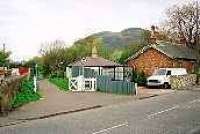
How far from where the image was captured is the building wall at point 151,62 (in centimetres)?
5478

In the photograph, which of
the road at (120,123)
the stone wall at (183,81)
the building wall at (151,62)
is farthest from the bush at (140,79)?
the road at (120,123)

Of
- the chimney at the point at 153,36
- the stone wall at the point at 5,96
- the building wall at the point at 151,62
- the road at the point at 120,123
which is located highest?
the chimney at the point at 153,36

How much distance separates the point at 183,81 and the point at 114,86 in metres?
13.5

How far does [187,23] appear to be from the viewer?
240ft

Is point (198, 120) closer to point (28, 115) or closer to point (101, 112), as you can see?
point (101, 112)

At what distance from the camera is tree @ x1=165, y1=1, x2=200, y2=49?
238ft

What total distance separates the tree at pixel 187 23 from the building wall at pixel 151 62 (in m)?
17.1

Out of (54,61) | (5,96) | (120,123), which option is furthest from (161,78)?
(54,61)

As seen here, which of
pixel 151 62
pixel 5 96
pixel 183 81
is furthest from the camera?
pixel 151 62

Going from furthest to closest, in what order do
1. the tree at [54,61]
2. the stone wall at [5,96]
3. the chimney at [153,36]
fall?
the tree at [54,61] → the chimney at [153,36] → the stone wall at [5,96]

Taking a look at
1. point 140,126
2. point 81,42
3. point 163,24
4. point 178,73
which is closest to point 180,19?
point 163,24

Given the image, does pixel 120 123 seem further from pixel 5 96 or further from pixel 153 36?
pixel 153 36

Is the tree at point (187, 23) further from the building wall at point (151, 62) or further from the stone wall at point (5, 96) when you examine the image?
the stone wall at point (5, 96)

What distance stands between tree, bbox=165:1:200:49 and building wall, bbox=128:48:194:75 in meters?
17.1
